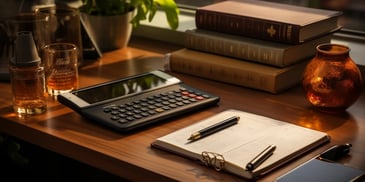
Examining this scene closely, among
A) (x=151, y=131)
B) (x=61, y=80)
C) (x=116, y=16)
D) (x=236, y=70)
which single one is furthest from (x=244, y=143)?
(x=116, y=16)

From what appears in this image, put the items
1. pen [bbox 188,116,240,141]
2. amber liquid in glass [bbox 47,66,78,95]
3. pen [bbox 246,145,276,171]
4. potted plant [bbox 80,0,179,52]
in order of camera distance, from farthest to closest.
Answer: potted plant [bbox 80,0,179,52] < amber liquid in glass [bbox 47,66,78,95] < pen [bbox 188,116,240,141] < pen [bbox 246,145,276,171]

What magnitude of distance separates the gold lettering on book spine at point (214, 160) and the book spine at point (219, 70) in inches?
14.4

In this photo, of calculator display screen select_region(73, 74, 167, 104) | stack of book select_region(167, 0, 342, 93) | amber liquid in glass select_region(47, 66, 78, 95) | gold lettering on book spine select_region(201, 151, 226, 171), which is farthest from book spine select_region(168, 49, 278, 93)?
gold lettering on book spine select_region(201, 151, 226, 171)

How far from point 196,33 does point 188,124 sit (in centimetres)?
36

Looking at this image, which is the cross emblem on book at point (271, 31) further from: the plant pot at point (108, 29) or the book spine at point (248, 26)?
the plant pot at point (108, 29)

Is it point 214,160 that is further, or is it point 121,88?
point 121,88

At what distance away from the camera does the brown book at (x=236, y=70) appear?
4.64 feet

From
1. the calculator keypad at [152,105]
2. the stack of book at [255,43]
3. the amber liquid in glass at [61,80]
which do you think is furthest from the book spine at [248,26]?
the amber liquid in glass at [61,80]

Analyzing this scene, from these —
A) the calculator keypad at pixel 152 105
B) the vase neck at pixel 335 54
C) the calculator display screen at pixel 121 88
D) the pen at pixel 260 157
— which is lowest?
the pen at pixel 260 157

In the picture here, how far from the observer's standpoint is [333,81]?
1.28 meters

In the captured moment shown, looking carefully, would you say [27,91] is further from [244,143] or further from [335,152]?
[335,152]

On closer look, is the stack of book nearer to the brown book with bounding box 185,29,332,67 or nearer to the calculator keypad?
the brown book with bounding box 185,29,332,67

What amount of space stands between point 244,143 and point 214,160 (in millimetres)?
90

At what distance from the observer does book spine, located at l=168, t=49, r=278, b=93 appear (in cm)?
142
